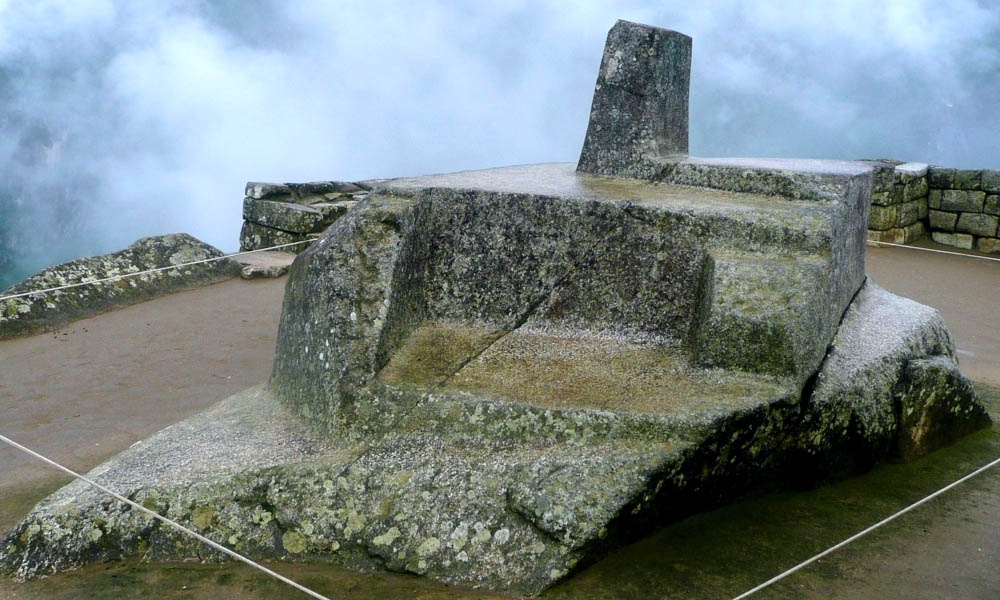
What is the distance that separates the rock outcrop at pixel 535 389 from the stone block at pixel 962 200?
254 inches

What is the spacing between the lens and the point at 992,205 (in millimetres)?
9930

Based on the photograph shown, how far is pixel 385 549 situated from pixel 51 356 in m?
3.76

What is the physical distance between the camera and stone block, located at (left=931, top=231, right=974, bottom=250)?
10188 mm

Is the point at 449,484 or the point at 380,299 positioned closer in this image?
the point at 449,484

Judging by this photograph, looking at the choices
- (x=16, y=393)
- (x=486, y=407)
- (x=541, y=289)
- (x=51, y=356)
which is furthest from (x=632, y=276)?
(x=51, y=356)

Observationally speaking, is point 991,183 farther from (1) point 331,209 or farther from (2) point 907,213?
(1) point 331,209

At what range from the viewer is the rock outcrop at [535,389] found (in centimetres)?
313

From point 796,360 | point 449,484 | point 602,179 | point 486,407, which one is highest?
point 602,179

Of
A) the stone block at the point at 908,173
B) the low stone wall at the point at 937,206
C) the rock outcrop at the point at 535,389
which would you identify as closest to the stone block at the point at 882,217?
the low stone wall at the point at 937,206

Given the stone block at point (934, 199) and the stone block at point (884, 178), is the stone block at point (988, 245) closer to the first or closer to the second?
the stone block at point (934, 199)

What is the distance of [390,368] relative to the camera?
11.8 ft

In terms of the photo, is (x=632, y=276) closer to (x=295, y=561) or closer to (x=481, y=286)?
(x=481, y=286)

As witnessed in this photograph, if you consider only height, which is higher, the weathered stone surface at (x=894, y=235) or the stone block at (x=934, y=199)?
the stone block at (x=934, y=199)

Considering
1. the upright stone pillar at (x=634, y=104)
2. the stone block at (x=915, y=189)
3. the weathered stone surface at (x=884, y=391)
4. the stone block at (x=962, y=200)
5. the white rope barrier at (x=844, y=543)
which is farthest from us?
the stone block at (x=915, y=189)
